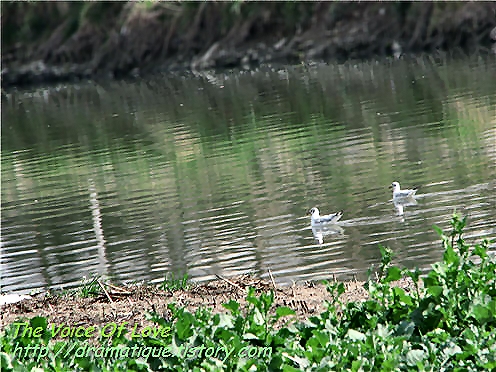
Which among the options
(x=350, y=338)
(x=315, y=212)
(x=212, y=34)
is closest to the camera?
(x=350, y=338)

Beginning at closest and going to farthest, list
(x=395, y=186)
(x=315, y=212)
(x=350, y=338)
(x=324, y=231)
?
(x=350, y=338) → (x=324, y=231) → (x=315, y=212) → (x=395, y=186)

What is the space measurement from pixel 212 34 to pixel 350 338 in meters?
50.6

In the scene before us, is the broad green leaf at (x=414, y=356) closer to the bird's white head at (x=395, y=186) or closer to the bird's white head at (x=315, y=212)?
the bird's white head at (x=315, y=212)

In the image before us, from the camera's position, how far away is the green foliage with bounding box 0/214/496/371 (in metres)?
6.58

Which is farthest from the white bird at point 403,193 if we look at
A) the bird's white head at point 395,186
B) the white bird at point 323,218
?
the white bird at point 323,218

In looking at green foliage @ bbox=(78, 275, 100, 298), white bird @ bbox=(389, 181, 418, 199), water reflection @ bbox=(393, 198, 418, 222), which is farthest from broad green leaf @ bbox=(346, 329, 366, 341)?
white bird @ bbox=(389, 181, 418, 199)

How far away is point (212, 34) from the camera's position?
5659 cm

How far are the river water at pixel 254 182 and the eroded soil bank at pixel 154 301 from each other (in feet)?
4.97

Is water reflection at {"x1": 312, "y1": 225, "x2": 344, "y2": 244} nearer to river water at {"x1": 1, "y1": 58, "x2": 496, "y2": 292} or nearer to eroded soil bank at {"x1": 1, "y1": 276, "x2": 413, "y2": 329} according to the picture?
river water at {"x1": 1, "y1": 58, "x2": 496, "y2": 292}

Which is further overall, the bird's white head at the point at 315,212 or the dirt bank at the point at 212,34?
the dirt bank at the point at 212,34

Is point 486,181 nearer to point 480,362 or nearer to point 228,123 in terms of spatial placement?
point 480,362

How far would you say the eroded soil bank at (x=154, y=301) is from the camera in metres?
9.15

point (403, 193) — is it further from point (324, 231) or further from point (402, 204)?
point (324, 231)

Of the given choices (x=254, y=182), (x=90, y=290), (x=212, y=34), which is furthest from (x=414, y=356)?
(x=212, y=34)
